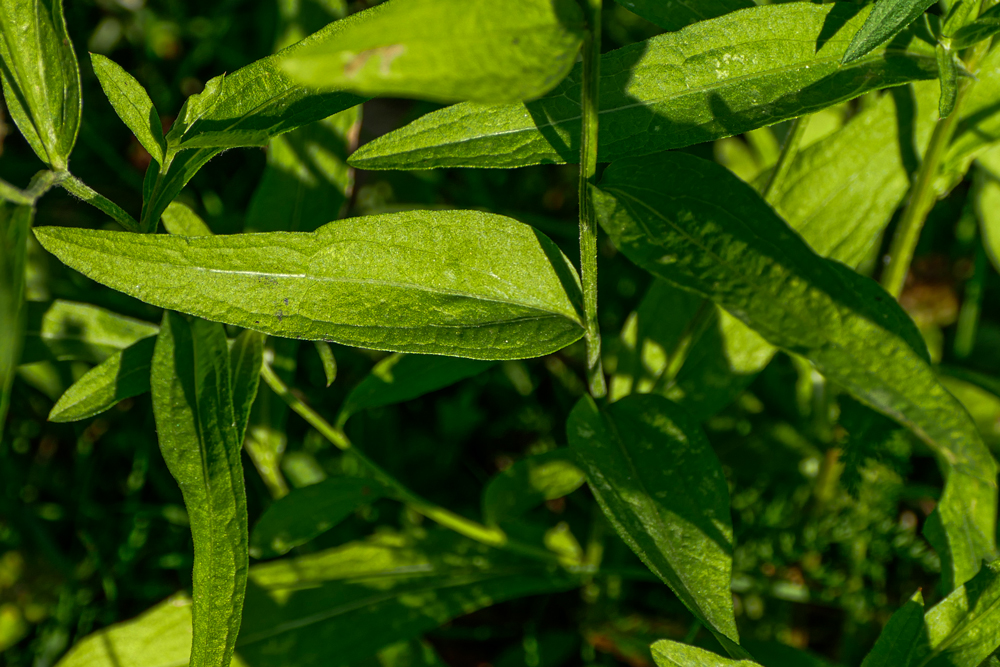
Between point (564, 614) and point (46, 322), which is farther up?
point (46, 322)

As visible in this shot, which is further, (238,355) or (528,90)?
(238,355)

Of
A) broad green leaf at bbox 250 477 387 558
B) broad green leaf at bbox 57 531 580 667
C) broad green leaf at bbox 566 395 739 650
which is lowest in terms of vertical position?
broad green leaf at bbox 57 531 580 667

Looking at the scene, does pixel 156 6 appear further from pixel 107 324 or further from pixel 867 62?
pixel 867 62

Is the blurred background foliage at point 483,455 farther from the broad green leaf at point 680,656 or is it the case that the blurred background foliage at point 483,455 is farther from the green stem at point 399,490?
the broad green leaf at point 680,656

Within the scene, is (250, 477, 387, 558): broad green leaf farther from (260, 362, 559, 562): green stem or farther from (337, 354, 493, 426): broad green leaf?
(337, 354, 493, 426): broad green leaf

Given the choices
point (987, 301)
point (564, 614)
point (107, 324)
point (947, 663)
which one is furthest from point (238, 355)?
point (987, 301)

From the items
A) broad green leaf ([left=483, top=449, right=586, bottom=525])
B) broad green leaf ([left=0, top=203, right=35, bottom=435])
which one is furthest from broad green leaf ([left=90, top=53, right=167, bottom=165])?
broad green leaf ([left=483, top=449, right=586, bottom=525])
